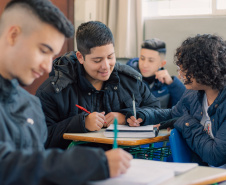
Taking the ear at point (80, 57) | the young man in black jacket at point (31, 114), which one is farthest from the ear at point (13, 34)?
the ear at point (80, 57)

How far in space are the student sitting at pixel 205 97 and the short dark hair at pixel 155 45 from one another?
1776 millimetres

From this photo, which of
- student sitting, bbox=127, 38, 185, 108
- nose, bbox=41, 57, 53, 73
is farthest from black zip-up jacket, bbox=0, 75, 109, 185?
student sitting, bbox=127, 38, 185, 108

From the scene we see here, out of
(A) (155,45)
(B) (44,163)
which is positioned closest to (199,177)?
(B) (44,163)

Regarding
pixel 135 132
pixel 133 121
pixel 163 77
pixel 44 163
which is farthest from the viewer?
pixel 163 77

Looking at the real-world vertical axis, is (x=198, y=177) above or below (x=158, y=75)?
below

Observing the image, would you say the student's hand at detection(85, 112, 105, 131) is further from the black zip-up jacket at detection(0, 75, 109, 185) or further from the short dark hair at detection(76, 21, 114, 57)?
the black zip-up jacket at detection(0, 75, 109, 185)

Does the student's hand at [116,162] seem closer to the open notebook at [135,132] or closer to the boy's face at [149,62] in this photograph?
the open notebook at [135,132]

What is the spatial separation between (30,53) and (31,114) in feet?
0.97

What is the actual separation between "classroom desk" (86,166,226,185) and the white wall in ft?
9.98

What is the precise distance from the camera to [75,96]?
8.97ft

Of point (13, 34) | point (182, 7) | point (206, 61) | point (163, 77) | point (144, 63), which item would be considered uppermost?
point (182, 7)

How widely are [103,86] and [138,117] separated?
0.39 m

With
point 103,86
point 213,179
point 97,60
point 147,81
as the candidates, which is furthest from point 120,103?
point 213,179

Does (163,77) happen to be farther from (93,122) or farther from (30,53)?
(30,53)
